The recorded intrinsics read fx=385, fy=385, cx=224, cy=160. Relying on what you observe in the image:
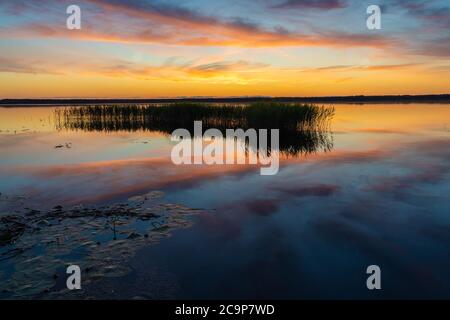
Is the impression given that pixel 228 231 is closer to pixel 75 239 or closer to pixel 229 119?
pixel 75 239

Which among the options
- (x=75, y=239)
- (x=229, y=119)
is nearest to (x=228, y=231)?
(x=75, y=239)

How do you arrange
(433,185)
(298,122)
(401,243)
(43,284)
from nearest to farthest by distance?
(43,284), (401,243), (433,185), (298,122)

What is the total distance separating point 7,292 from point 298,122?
22753mm

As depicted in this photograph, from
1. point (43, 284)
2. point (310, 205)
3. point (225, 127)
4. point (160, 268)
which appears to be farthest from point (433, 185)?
point (225, 127)

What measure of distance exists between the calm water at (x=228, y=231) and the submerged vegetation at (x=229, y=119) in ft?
22.8

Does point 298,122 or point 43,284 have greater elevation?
point 298,122

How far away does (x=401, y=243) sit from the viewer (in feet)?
21.5

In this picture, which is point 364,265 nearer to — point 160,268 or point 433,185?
point 160,268

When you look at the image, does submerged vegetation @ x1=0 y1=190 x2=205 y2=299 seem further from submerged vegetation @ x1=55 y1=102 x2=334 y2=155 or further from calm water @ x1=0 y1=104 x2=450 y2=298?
submerged vegetation @ x1=55 y1=102 x2=334 y2=155

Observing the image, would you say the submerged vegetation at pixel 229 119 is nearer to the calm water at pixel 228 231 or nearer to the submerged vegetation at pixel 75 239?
the calm water at pixel 228 231

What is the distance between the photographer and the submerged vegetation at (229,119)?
73.7 feet

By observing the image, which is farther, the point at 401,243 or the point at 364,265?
the point at 401,243

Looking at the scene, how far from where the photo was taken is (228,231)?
7223 millimetres
